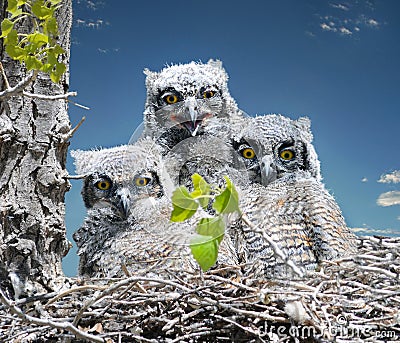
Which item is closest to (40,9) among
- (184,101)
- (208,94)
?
(184,101)

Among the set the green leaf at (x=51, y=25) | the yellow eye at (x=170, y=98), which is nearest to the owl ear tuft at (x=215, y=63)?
the yellow eye at (x=170, y=98)

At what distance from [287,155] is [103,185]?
808 mm

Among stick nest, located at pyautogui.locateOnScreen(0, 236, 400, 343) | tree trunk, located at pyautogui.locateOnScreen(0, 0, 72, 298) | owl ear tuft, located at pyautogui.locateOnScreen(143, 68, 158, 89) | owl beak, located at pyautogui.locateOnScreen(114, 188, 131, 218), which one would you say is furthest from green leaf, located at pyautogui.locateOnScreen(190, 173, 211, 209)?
owl ear tuft, located at pyautogui.locateOnScreen(143, 68, 158, 89)

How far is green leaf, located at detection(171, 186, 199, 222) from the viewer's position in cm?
104

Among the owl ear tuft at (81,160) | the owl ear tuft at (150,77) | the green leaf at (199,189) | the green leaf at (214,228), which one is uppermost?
the owl ear tuft at (150,77)

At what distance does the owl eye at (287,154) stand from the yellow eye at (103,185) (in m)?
0.75

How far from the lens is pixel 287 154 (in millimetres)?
2260

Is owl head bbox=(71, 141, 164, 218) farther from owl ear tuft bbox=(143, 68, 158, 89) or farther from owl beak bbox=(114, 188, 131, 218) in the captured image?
owl ear tuft bbox=(143, 68, 158, 89)

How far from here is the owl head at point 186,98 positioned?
2395mm

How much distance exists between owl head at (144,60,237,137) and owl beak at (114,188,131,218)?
50cm

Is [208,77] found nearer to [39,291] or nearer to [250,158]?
[250,158]

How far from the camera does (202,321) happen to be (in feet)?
4.36

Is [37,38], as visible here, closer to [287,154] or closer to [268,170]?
[268,170]

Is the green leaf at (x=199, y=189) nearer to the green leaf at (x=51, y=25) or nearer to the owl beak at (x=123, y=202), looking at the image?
the green leaf at (x=51, y=25)
